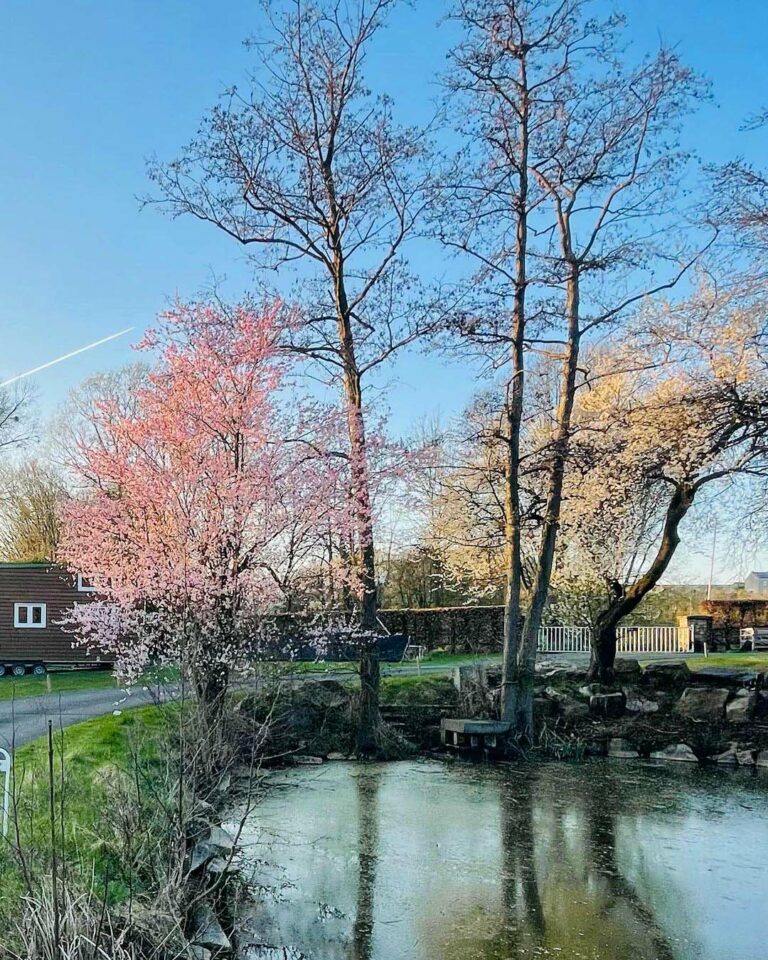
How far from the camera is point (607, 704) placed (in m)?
13.4

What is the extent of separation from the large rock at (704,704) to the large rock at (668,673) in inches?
22.2

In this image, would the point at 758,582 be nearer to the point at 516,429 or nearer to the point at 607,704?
the point at 607,704

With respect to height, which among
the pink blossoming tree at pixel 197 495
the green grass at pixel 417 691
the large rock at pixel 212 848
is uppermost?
the pink blossoming tree at pixel 197 495

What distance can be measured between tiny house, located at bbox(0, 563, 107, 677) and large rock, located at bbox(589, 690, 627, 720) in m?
11.5

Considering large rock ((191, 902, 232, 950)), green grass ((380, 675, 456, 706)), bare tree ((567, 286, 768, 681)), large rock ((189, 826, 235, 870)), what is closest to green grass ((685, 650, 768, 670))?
bare tree ((567, 286, 768, 681))

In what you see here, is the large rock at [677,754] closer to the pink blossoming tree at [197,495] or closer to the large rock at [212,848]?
the pink blossoming tree at [197,495]

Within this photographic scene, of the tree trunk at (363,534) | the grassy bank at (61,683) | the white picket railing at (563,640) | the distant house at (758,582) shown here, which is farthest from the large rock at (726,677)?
the distant house at (758,582)

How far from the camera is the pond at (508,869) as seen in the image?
5035 millimetres

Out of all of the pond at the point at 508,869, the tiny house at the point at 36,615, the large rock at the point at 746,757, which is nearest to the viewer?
the pond at the point at 508,869

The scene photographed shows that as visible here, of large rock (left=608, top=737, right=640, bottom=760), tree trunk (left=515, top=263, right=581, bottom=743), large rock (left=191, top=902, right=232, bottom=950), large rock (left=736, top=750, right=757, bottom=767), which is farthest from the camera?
tree trunk (left=515, top=263, right=581, bottom=743)

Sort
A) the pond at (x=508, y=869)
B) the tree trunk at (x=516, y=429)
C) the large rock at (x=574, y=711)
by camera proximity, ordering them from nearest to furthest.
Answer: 1. the pond at (x=508, y=869)
2. the tree trunk at (x=516, y=429)
3. the large rock at (x=574, y=711)

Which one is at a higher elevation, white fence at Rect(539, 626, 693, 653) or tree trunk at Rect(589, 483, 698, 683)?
tree trunk at Rect(589, 483, 698, 683)

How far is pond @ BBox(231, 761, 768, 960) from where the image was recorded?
16.5 ft

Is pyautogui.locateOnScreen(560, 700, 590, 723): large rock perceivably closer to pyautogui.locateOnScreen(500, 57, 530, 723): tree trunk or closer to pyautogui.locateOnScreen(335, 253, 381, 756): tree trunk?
pyautogui.locateOnScreen(500, 57, 530, 723): tree trunk
